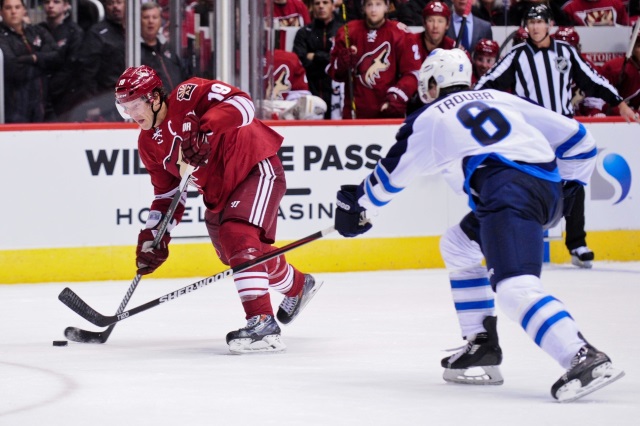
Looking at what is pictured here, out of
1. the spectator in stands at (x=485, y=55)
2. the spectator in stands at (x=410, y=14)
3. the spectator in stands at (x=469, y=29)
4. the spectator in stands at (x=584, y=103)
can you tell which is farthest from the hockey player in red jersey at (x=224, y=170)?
the spectator in stands at (x=584, y=103)

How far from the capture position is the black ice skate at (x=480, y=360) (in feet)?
12.5

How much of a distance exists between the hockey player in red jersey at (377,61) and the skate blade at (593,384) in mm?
4028

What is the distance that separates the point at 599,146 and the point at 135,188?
258 cm

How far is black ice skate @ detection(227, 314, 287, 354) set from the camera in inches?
175

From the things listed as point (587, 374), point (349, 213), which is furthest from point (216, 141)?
point (587, 374)

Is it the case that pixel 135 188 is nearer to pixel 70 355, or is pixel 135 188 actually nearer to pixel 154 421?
pixel 70 355

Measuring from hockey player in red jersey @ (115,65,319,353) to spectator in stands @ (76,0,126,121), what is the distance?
6.75ft

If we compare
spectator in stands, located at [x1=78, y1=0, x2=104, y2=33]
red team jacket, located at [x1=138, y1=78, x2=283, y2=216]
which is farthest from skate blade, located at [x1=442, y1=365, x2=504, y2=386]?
spectator in stands, located at [x1=78, y1=0, x2=104, y2=33]

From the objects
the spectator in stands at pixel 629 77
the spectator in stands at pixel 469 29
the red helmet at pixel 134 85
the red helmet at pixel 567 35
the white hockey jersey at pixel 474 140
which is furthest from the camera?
the spectator in stands at pixel 629 77

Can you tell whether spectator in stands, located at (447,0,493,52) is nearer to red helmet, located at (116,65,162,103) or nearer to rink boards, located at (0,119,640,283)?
rink boards, located at (0,119,640,283)

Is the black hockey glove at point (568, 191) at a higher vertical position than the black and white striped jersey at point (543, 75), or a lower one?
higher

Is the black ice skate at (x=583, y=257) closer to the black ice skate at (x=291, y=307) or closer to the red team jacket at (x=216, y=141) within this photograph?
the black ice skate at (x=291, y=307)

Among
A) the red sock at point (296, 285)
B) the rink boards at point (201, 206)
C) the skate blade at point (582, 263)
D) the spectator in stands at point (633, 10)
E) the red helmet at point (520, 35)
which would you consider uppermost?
the spectator in stands at point (633, 10)

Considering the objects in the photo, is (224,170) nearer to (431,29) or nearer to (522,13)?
(431,29)
